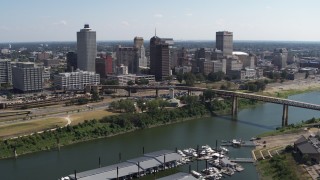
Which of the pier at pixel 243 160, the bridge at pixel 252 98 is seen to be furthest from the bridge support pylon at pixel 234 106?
the pier at pixel 243 160

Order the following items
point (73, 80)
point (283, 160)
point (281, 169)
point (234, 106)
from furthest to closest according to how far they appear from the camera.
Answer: point (73, 80) < point (234, 106) < point (283, 160) < point (281, 169)

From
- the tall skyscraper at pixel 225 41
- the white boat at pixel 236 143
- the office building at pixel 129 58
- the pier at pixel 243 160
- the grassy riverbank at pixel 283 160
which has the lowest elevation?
the pier at pixel 243 160

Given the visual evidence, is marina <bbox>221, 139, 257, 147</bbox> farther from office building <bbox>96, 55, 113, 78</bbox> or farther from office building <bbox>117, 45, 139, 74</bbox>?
office building <bbox>117, 45, 139, 74</bbox>

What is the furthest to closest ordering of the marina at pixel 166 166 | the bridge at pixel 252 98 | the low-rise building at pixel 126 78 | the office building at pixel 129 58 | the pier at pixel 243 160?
the office building at pixel 129 58, the low-rise building at pixel 126 78, the bridge at pixel 252 98, the pier at pixel 243 160, the marina at pixel 166 166

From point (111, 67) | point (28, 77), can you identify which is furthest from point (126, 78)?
point (28, 77)

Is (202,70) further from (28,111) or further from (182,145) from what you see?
(182,145)

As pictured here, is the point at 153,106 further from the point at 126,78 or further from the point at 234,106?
the point at 126,78

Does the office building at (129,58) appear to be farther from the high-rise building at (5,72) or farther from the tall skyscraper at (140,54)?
the high-rise building at (5,72)

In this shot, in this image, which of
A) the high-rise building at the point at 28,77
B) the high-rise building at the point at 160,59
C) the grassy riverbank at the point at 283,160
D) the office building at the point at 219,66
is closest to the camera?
the grassy riverbank at the point at 283,160
